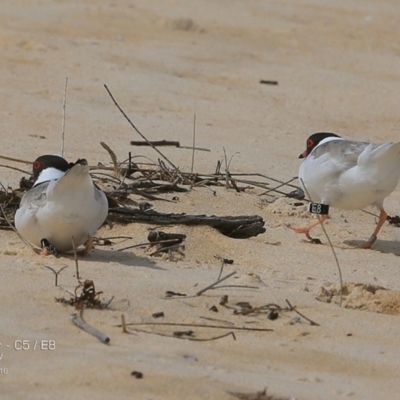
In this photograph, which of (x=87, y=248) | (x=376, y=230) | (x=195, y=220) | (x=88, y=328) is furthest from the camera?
(x=376, y=230)

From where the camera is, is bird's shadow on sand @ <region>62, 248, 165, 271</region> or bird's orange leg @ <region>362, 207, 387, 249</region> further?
bird's orange leg @ <region>362, 207, 387, 249</region>

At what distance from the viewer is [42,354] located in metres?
3.82

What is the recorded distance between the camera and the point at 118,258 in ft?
17.6

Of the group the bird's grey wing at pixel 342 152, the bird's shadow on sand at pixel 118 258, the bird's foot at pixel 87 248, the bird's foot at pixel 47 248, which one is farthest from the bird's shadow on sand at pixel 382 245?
the bird's foot at pixel 47 248

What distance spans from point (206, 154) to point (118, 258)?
2.93 m

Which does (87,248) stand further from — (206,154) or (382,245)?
(206,154)

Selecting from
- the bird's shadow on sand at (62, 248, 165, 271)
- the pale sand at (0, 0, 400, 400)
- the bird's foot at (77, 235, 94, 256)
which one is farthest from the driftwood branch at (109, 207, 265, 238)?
the bird's foot at (77, 235, 94, 256)

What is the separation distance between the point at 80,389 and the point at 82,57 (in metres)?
8.11

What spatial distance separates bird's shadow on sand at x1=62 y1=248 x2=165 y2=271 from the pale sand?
A: 3 cm

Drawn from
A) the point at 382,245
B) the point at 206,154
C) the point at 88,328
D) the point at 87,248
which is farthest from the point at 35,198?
the point at 206,154

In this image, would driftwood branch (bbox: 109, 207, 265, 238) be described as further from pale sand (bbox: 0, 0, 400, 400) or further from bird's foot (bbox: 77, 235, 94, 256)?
bird's foot (bbox: 77, 235, 94, 256)

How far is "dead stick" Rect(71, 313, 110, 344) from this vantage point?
3.98m

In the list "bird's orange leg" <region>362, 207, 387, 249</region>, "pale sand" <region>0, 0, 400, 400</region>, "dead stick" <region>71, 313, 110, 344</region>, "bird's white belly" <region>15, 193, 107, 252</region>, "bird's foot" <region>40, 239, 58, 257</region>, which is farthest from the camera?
"bird's orange leg" <region>362, 207, 387, 249</region>

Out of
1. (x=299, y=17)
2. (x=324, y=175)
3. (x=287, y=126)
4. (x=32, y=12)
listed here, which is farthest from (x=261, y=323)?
(x=299, y=17)
